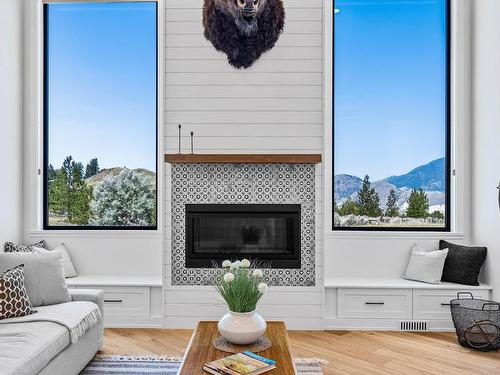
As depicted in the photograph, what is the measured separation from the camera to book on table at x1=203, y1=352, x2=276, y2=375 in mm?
1955

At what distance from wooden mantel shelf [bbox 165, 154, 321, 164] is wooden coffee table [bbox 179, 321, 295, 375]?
150 centimetres

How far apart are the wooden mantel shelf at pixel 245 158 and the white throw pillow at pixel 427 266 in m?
1.32

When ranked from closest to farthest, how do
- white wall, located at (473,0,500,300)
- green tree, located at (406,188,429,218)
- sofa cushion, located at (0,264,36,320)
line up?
1. sofa cushion, located at (0,264,36,320)
2. white wall, located at (473,0,500,300)
3. green tree, located at (406,188,429,218)

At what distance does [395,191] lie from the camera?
14.4 ft

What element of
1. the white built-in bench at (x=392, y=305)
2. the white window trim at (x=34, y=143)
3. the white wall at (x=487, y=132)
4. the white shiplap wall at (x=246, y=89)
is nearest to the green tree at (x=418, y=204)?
the white wall at (x=487, y=132)

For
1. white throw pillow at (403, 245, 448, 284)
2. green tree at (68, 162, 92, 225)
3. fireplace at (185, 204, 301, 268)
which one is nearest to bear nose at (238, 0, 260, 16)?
fireplace at (185, 204, 301, 268)

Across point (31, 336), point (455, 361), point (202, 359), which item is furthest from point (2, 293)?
point (455, 361)

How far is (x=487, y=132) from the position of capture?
382 centimetres

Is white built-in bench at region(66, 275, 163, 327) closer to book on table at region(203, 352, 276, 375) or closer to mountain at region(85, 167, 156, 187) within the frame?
mountain at region(85, 167, 156, 187)

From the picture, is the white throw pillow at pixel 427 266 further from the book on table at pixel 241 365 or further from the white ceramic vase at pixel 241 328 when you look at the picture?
the book on table at pixel 241 365

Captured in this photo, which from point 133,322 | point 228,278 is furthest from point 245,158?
point 133,322

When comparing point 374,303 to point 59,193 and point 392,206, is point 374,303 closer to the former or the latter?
point 392,206

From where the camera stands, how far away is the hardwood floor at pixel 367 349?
117 inches

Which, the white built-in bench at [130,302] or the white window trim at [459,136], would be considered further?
the white window trim at [459,136]
